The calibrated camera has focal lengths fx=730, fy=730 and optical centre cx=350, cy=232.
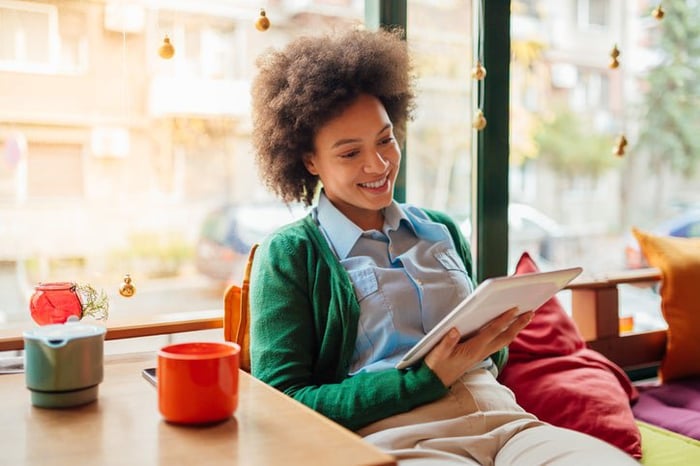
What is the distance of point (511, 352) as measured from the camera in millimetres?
1833

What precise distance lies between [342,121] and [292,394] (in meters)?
0.57

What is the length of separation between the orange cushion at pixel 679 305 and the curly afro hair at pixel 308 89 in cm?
103

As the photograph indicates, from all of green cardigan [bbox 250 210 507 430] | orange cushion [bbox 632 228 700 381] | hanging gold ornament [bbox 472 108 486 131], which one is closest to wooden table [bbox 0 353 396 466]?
green cardigan [bbox 250 210 507 430]

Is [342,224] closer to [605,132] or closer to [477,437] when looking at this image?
[477,437]

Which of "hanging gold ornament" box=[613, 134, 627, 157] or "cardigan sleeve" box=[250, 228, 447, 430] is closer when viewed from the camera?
"cardigan sleeve" box=[250, 228, 447, 430]

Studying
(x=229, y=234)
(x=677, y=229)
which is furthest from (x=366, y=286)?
(x=677, y=229)

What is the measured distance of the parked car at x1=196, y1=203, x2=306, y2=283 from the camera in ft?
8.63

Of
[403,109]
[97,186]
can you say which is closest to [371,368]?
→ [403,109]

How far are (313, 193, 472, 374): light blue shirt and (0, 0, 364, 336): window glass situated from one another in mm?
302

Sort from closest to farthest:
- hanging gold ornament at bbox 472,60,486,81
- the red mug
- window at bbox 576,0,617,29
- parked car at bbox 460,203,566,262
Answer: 1. the red mug
2. hanging gold ornament at bbox 472,60,486,81
3. parked car at bbox 460,203,566,262
4. window at bbox 576,0,617,29

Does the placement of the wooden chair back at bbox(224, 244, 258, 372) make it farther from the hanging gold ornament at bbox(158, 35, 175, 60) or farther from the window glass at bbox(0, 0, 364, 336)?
the hanging gold ornament at bbox(158, 35, 175, 60)

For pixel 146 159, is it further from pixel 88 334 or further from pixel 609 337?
pixel 609 337

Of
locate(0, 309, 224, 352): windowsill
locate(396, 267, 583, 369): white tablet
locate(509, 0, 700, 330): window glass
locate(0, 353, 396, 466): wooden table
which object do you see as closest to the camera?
locate(0, 353, 396, 466): wooden table

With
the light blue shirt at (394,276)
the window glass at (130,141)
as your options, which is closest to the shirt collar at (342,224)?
the light blue shirt at (394,276)
